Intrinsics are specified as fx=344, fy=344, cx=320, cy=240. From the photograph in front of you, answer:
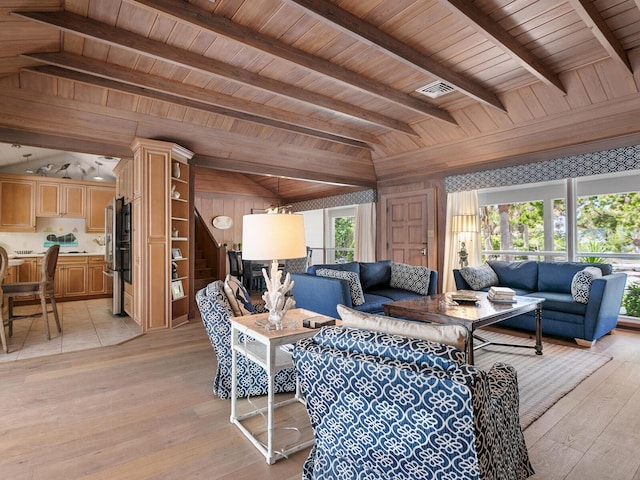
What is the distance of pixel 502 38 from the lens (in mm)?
2941

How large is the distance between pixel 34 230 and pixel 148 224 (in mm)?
3751

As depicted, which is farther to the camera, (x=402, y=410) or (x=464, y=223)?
(x=464, y=223)

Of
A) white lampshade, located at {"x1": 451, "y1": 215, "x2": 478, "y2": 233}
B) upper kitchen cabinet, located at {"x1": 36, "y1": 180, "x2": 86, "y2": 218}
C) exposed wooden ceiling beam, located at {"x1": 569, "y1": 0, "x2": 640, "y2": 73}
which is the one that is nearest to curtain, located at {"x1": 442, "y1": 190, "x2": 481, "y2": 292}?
white lampshade, located at {"x1": 451, "y1": 215, "x2": 478, "y2": 233}

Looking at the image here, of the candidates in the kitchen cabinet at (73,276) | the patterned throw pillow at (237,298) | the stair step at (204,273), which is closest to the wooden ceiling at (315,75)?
the patterned throw pillow at (237,298)

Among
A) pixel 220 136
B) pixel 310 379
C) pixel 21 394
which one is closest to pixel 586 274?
pixel 310 379

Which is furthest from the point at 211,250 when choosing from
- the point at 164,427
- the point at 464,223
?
the point at 164,427

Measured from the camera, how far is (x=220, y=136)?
504 cm

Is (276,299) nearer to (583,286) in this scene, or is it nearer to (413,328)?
(413,328)

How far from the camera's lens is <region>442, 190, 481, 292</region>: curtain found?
5496 mm

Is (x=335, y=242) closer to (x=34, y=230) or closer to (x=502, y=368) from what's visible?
(x=34, y=230)

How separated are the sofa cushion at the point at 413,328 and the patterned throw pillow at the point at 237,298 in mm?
1345

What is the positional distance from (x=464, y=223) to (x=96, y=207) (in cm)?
694

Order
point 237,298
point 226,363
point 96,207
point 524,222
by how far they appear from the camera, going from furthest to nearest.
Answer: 1. point 96,207
2. point 524,222
3. point 237,298
4. point 226,363

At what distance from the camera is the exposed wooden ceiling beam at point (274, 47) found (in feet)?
8.33
